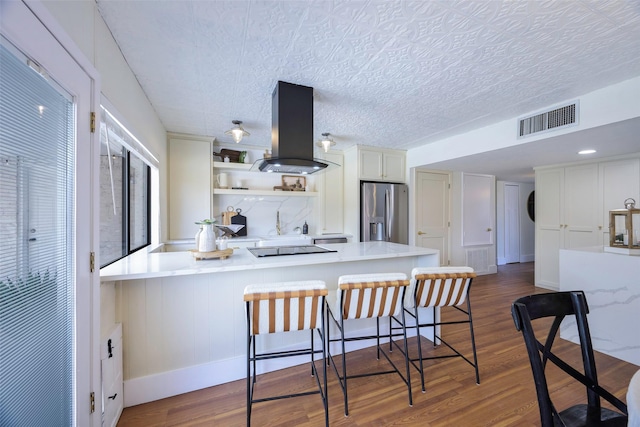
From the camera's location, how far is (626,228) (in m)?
2.31

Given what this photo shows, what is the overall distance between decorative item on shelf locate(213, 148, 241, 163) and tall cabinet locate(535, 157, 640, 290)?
16.7 feet

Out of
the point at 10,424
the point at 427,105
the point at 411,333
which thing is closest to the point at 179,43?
the point at 10,424

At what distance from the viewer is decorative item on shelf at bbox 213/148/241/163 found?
3984 millimetres

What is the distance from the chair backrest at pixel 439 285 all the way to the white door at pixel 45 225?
6.39ft

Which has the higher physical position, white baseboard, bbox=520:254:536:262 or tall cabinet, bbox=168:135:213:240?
tall cabinet, bbox=168:135:213:240

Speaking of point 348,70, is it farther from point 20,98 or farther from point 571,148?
point 571,148

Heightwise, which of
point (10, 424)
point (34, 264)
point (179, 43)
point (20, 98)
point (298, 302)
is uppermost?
point (179, 43)

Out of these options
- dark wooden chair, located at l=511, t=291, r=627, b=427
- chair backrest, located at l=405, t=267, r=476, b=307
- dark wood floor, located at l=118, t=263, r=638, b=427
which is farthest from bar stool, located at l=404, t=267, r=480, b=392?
dark wooden chair, located at l=511, t=291, r=627, b=427

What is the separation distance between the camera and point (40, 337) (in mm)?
947

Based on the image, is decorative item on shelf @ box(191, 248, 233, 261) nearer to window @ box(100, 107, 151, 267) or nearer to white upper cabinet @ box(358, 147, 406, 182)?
window @ box(100, 107, 151, 267)

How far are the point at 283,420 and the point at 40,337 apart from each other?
1296 millimetres

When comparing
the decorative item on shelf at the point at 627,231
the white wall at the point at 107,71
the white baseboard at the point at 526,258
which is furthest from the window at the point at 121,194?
the white baseboard at the point at 526,258

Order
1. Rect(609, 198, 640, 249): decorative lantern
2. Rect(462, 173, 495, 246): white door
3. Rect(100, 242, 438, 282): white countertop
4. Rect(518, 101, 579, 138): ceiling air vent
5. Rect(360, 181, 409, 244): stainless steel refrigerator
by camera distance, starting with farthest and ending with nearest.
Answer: Rect(462, 173, 495, 246): white door
Rect(360, 181, 409, 244): stainless steel refrigerator
Rect(518, 101, 579, 138): ceiling air vent
Rect(609, 198, 640, 249): decorative lantern
Rect(100, 242, 438, 282): white countertop

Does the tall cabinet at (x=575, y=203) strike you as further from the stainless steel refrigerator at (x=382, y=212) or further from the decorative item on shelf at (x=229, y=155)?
the decorative item on shelf at (x=229, y=155)
